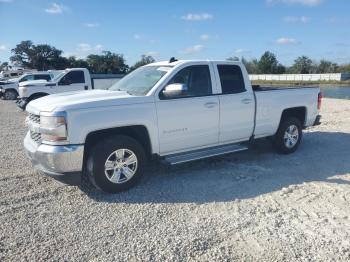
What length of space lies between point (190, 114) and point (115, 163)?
1.46 metres

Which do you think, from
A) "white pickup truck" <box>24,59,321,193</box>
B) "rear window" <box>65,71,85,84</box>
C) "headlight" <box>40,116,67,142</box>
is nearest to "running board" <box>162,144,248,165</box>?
"white pickup truck" <box>24,59,321,193</box>

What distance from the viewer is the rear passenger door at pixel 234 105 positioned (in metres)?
6.10

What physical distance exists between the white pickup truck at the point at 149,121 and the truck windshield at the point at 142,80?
0.08ft

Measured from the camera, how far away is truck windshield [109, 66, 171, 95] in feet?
18.3

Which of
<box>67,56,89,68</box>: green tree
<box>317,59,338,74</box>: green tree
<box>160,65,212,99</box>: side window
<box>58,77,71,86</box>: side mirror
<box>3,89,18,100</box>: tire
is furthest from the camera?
<box>317,59,338,74</box>: green tree

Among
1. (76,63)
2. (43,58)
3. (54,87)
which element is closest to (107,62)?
(76,63)

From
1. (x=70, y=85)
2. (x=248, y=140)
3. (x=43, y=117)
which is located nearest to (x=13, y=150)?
(x=43, y=117)

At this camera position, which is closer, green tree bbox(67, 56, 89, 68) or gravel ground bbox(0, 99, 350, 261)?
gravel ground bbox(0, 99, 350, 261)

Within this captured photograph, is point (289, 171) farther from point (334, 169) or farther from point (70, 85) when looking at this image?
point (70, 85)

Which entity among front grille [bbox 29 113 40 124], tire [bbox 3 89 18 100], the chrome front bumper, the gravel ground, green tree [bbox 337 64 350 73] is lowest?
green tree [bbox 337 64 350 73]

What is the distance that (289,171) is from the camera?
614 centimetres

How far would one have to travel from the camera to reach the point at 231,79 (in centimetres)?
636

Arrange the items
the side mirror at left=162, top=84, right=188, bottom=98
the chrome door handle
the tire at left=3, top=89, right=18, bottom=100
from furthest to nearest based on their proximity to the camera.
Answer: the tire at left=3, top=89, right=18, bottom=100 < the chrome door handle < the side mirror at left=162, top=84, right=188, bottom=98

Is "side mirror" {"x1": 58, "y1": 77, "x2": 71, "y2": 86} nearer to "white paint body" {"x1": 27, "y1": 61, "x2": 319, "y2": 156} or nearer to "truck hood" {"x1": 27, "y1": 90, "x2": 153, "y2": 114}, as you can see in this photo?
"white paint body" {"x1": 27, "y1": 61, "x2": 319, "y2": 156}
